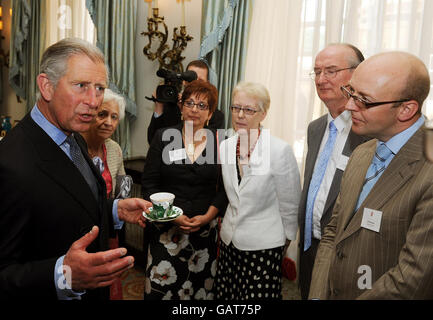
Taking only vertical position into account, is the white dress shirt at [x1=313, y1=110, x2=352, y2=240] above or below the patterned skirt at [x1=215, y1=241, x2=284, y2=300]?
above

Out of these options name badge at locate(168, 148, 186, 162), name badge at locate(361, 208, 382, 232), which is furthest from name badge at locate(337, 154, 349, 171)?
name badge at locate(168, 148, 186, 162)

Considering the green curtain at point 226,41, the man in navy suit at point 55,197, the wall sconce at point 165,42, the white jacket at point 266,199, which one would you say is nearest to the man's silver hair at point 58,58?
the man in navy suit at point 55,197

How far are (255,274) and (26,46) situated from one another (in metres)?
5.40

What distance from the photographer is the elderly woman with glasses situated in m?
2.14

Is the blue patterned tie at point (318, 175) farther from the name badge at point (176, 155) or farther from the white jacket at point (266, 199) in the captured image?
the name badge at point (176, 155)

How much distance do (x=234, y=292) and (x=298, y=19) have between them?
7.32 feet

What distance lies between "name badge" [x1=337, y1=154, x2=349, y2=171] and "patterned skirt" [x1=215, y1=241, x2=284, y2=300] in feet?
2.10

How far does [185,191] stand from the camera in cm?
213

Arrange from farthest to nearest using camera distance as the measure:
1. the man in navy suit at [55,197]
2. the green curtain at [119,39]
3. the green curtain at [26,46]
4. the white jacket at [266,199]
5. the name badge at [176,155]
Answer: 1. the green curtain at [26,46]
2. the green curtain at [119,39]
3. the name badge at [176,155]
4. the white jacket at [266,199]
5. the man in navy suit at [55,197]

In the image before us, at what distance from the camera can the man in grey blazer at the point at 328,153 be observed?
5.53 feet

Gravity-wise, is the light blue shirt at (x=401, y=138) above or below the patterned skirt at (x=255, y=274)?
above

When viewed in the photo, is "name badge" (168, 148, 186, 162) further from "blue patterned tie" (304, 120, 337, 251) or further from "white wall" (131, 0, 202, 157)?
"white wall" (131, 0, 202, 157)

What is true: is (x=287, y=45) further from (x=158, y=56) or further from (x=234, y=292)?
(x=234, y=292)

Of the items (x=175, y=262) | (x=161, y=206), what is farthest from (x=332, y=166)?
(x=175, y=262)
